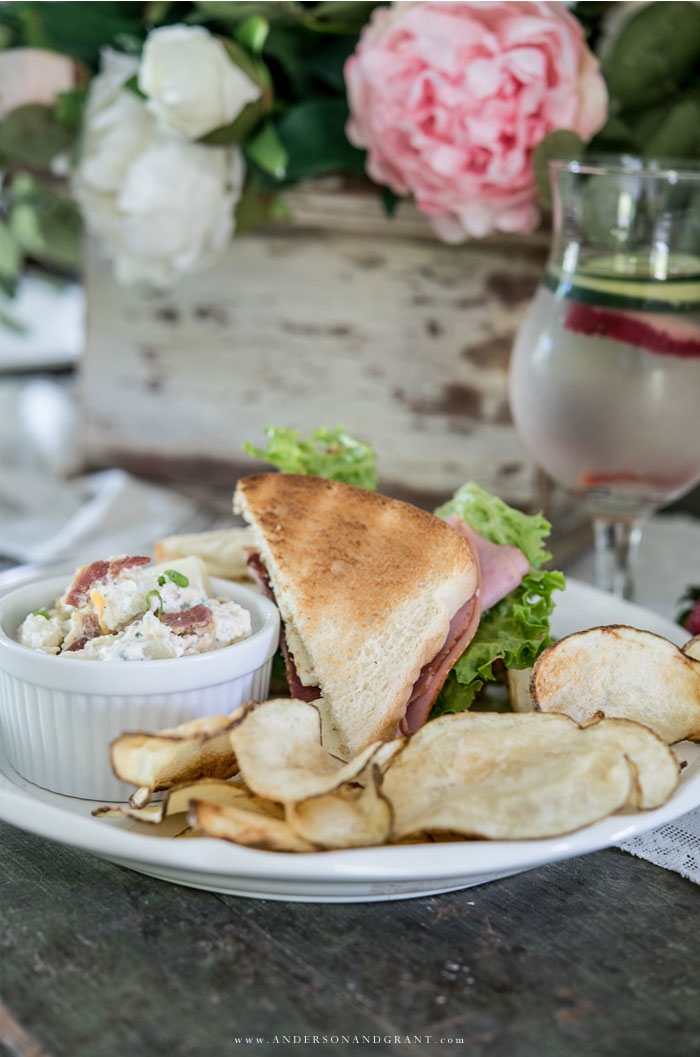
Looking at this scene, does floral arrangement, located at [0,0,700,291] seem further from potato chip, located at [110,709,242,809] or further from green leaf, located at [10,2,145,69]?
Result: potato chip, located at [110,709,242,809]

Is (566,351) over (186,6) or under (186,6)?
under

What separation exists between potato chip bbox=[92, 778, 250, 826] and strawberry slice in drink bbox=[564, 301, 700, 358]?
0.94 meters

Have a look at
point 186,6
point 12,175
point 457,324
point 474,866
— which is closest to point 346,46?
point 186,6

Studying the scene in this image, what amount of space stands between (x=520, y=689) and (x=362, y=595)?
221 mm

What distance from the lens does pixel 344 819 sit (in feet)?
3.03

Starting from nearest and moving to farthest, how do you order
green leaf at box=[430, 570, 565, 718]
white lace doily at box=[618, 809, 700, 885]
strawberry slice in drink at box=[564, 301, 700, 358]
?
white lace doily at box=[618, 809, 700, 885] < green leaf at box=[430, 570, 565, 718] < strawberry slice in drink at box=[564, 301, 700, 358]

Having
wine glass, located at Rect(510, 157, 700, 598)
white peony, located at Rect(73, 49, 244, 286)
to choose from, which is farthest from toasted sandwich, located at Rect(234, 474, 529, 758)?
white peony, located at Rect(73, 49, 244, 286)

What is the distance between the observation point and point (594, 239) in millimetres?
1620

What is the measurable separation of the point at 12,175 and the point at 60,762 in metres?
1.66

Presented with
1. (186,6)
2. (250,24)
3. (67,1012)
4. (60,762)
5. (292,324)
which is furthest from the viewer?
(292,324)

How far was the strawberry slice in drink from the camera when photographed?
5.26 ft

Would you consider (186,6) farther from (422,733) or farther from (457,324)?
(422,733)

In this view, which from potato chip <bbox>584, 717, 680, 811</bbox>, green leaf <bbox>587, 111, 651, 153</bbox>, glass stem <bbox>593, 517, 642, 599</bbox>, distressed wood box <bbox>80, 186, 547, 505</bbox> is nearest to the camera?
potato chip <bbox>584, 717, 680, 811</bbox>

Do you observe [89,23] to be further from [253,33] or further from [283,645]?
[283,645]
